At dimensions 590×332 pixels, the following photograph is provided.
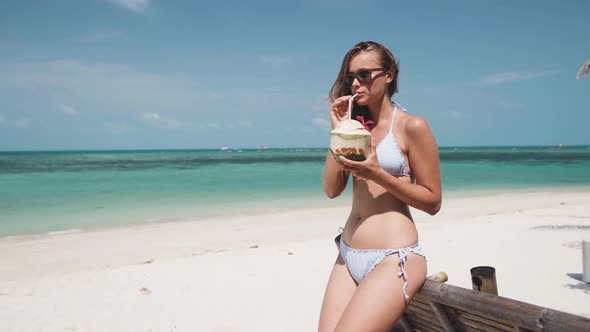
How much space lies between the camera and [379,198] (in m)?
2.26

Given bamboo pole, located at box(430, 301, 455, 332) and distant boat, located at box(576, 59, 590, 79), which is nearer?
bamboo pole, located at box(430, 301, 455, 332)

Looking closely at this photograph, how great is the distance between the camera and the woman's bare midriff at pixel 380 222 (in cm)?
217

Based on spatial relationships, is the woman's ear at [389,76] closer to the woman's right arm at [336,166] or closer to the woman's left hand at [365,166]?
the woman's right arm at [336,166]

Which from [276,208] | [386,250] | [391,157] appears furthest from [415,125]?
[276,208]

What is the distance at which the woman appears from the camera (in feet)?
6.59

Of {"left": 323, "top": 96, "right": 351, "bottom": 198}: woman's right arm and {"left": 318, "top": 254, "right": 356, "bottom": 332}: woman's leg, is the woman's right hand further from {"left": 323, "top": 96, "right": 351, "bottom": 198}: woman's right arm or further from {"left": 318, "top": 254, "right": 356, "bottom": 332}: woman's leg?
{"left": 318, "top": 254, "right": 356, "bottom": 332}: woman's leg

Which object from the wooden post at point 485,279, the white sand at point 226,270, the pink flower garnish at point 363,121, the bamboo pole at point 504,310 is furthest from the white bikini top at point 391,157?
the white sand at point 226,270

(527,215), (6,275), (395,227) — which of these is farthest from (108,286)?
(527,215)

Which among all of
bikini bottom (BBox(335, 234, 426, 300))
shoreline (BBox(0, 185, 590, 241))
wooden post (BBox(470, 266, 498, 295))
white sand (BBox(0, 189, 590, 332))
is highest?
bikini bottom (BBox(335, 234, 426, 300))

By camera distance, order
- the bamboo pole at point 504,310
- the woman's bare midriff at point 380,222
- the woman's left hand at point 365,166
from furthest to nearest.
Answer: the woman's bare midriff at point 380,222
the woman's left hand at point 365,166
the bamboo pole at point 504,310

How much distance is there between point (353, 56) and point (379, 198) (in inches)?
32.4

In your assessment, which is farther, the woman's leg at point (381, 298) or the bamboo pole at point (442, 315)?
the bamboo pole at point (442, 315)

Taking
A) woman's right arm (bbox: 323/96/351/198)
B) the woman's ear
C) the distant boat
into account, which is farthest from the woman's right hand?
the distant boat

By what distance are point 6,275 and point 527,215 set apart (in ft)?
38.3
